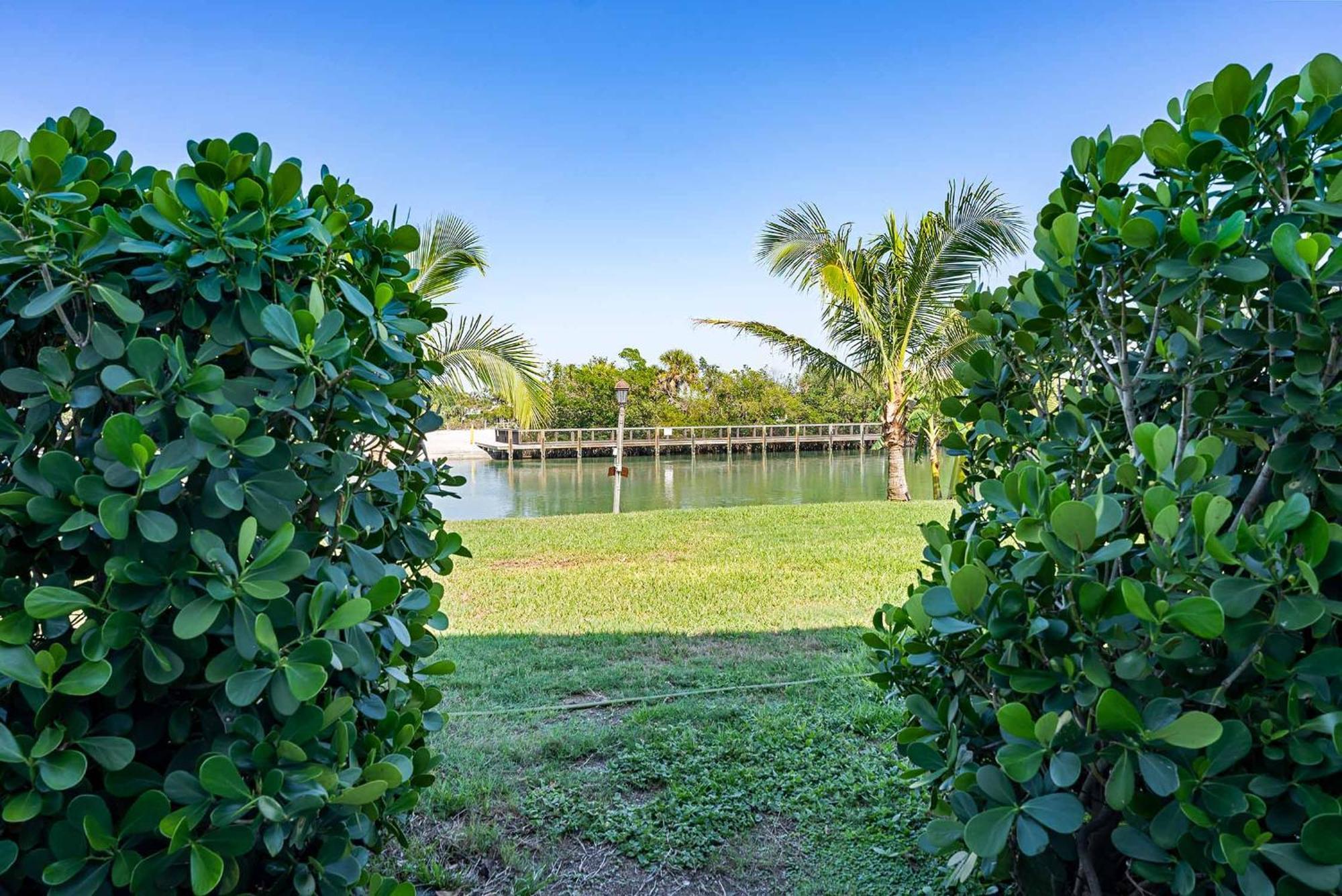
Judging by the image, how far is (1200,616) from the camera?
27.1 inches

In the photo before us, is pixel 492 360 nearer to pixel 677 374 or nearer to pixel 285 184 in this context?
pixel 285 184

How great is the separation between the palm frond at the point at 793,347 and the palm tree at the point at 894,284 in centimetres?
2

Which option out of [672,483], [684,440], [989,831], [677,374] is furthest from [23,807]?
[677,374]

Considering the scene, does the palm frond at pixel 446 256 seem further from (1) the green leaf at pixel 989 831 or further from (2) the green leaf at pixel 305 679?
(1) the green leaf at pixel 989 831

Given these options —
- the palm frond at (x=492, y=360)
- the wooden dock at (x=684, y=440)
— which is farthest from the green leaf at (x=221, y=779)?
the wooden dock at (x=684, y=440)

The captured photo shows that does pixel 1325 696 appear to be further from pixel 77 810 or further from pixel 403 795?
pixel 77 810

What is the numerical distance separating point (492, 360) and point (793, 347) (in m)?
5.06

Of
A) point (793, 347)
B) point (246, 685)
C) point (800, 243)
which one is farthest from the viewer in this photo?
point (793, 347)

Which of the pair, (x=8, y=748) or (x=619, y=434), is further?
(x=619, y=434)

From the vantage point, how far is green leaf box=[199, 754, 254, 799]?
29.7 inches

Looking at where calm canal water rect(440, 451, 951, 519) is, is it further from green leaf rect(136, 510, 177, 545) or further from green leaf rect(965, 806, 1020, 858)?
green leaf rect(965, 806, 1020, 858)

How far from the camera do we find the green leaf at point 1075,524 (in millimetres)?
780

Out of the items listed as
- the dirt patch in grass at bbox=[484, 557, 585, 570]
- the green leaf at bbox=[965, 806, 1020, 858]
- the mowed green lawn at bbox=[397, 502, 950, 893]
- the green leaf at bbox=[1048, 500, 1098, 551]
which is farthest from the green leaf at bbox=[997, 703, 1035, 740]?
the dirt patch in grass at bbox=[484, 557, 585, 570]

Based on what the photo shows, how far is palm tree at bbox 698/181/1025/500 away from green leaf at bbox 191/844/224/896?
32.0 feet
